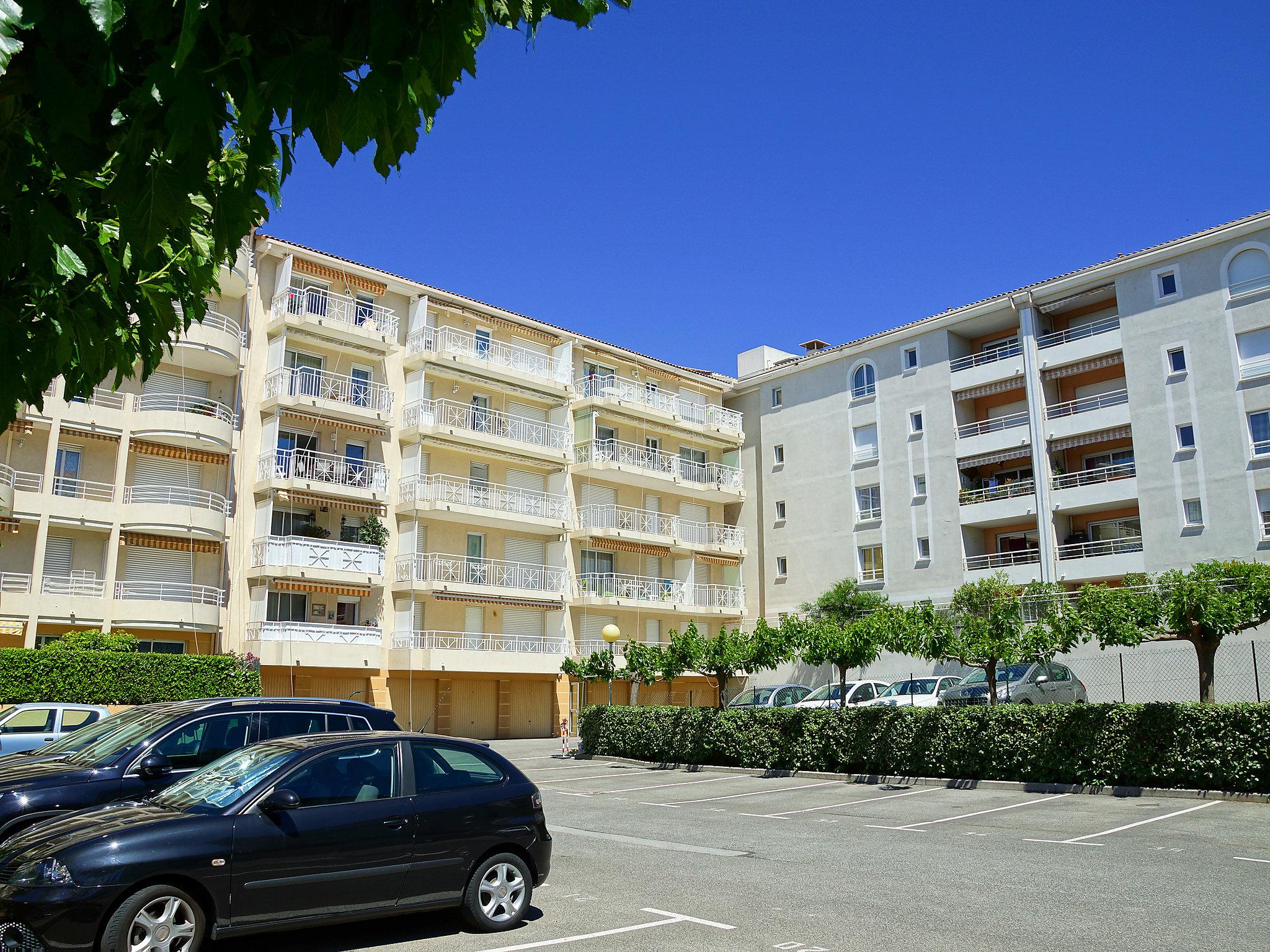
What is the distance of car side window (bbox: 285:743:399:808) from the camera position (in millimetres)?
7793

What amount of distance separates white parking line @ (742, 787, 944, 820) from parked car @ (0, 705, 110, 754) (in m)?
11.3

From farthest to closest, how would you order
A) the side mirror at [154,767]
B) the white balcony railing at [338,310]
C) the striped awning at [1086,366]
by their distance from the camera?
the striped awning at [1086,366]
the white balcony railing at [338,310]
the side mirror at [154,767]

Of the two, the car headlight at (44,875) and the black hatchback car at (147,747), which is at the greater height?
the black hatchback car at (147,747)

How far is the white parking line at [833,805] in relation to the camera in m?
16.9

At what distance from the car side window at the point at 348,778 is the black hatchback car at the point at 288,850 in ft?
0.03

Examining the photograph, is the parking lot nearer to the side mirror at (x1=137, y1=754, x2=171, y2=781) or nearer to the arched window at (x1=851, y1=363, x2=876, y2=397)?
the side mirror at (x1=137, y1=754, x2=171, y2=781)

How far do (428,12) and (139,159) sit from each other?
102cm

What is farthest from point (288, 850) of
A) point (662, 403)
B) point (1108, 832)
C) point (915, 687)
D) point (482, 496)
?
point (662, 403)

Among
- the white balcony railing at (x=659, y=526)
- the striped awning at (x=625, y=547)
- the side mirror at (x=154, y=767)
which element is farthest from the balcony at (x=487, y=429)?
the side mirror at (x=154, y=767)

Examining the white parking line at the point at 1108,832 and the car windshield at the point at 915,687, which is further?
the car windshield at the point at 915,687

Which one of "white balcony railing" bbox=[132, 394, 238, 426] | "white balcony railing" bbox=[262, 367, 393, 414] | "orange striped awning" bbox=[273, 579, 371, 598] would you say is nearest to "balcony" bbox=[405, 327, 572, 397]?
"white balcony railing" bbox=[262, 367, 393, 414]

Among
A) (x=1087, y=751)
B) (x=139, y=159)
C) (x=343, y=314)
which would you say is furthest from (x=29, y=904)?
(x=343, y=314)

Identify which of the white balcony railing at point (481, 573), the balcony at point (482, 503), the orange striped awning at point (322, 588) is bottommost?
the orange striped awning at point (322, 588)

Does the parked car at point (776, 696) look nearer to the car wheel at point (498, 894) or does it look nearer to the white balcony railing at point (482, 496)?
the white balcony railing at point (482, 496)
